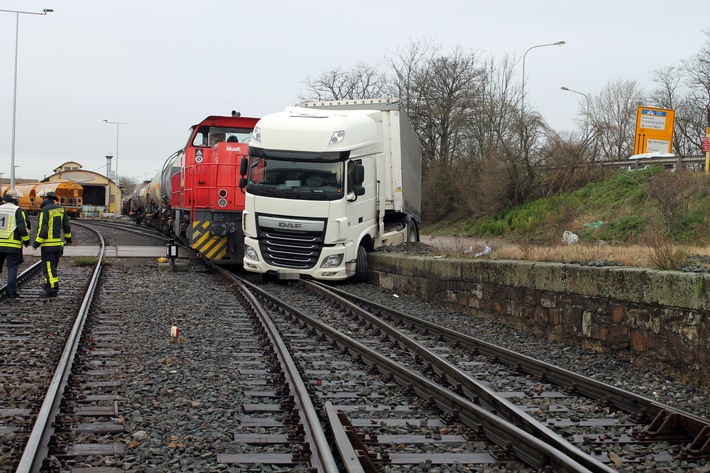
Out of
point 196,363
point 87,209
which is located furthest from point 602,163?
point 87,209

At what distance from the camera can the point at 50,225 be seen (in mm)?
12484

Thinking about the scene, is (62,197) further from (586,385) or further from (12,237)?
(586,385)

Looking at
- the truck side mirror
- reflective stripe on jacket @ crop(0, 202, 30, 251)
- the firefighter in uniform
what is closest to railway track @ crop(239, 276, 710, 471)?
the truck side mirror

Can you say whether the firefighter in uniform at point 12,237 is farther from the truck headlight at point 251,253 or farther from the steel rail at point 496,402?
the steel rail at point 496,402

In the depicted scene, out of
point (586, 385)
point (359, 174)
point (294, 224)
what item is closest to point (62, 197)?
point (294, 224)

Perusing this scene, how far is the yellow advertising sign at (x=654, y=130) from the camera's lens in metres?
31.5

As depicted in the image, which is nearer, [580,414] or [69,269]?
[580,414]

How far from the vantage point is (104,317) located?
1045cm

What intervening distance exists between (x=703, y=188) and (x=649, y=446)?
2209cm

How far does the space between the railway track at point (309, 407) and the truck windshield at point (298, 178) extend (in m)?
5.18

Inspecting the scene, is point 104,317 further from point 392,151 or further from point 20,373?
point 392,151

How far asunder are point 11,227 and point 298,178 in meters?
5.18

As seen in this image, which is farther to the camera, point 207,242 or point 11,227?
point 207,242

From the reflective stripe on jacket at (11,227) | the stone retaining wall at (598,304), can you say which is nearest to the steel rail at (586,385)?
the stone retaining wall at (598,304)
